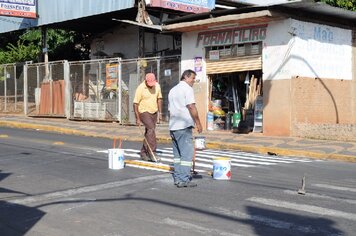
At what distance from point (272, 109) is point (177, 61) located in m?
5.37

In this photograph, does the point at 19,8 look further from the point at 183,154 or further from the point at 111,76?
the point at 183,154

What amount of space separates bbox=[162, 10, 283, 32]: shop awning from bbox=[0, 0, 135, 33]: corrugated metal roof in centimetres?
327

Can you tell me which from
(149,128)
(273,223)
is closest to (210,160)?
(149,128)

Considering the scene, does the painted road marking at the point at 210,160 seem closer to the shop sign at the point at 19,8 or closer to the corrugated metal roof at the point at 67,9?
the corrugated metal roof at the point at 67,9

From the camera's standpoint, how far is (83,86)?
80.3 feet

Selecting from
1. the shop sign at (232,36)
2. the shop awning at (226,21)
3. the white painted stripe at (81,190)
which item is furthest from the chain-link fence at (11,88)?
the white painted stripe at (81,190)

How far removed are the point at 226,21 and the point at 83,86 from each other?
932 centimetres

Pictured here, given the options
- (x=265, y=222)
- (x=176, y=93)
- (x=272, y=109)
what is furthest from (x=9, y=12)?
(x=265, y=222)

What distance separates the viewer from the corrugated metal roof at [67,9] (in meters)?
22.9

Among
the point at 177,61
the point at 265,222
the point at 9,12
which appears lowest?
the point at 265,222

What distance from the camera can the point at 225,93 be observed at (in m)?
20.0

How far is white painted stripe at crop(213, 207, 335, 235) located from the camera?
228 inches

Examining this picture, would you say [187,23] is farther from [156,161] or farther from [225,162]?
[225,162]

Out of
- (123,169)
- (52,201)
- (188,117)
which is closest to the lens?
(52,201)
